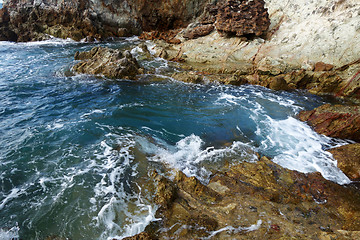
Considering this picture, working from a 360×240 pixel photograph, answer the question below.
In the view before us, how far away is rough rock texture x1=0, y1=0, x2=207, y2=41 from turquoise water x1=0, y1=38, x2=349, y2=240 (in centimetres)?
1667

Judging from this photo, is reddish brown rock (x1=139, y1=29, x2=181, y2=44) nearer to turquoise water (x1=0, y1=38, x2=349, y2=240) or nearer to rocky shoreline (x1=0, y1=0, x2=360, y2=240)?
rocky shoreline (x1=0, y1=0, x2=360, y2=240)

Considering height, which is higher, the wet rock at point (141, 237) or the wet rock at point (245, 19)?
the wet rock at point (245, 19)

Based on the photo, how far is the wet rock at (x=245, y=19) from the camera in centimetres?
1948

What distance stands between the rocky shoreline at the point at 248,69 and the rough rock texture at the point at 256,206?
3 cm

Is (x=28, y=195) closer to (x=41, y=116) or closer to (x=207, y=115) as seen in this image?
(x=41, y=116)

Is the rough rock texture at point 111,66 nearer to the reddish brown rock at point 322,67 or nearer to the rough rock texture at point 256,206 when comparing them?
the rough rock texture at point 256,206

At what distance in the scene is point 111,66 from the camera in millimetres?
15234

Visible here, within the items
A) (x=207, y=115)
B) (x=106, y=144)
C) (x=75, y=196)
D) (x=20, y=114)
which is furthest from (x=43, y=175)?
(x=207, y=115)

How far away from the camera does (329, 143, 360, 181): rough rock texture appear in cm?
678

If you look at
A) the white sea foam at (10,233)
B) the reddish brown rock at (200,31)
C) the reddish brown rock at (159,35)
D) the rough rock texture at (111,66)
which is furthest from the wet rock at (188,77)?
the reddish brown rock at (159,35)

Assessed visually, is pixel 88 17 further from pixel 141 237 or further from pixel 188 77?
pixel 141 237

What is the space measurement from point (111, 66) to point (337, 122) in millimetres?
15147

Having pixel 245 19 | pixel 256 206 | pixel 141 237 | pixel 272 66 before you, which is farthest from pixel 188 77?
pixel 141 237

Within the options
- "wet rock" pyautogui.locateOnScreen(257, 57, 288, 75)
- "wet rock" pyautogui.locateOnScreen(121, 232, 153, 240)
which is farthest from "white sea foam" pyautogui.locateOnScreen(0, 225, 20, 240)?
"wet rock" pyautogui.locateOnScreen(257, 57, 288, 75)
